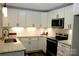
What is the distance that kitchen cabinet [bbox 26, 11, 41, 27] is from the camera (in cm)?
411

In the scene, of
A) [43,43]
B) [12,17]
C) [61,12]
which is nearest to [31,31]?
[43,43]

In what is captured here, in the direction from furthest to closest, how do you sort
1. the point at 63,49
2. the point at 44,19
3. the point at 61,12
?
the point at 44,19 < the point at 61,12 < the point at 63,49

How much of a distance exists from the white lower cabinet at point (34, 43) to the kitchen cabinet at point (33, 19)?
2.00 feet

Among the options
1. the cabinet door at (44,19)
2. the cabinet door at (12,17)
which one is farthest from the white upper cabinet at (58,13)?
→ the cabinet door at (12,17)

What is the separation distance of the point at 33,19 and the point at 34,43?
3.24 ft

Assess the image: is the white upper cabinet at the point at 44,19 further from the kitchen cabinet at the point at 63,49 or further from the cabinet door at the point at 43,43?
the kitchen cabinet at the point at 63,49

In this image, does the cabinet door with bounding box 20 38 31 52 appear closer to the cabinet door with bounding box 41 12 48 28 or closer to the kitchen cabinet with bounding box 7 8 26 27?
the kitchen cabinet with bounding box 7 8 26 27

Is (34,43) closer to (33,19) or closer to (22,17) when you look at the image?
(33,19)

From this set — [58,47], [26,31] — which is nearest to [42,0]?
[58,47]

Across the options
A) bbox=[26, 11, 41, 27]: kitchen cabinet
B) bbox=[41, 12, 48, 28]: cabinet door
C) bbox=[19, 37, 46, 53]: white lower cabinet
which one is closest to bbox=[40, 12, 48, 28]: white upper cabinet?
bbox=[41, 12, 48, 28]: cabinet door

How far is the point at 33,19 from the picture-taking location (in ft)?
13.8

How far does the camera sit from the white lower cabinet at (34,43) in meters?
3.81

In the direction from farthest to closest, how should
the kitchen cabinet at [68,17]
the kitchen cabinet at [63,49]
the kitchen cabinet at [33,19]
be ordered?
1. the kitchen cabinet at [33,19]
2. the kitchen cabinet at [68,17]
3. the kitchen cabinet at [63,49]

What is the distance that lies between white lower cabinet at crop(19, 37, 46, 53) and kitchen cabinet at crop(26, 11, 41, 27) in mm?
611
